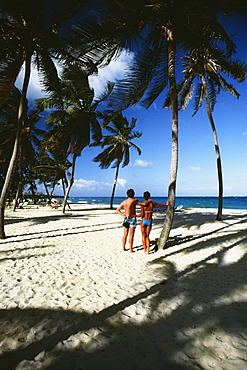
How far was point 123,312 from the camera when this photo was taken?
2605 millimetres

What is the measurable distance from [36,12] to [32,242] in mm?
8084

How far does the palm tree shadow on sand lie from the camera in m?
1.81

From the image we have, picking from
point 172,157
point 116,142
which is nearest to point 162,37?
point 172,157

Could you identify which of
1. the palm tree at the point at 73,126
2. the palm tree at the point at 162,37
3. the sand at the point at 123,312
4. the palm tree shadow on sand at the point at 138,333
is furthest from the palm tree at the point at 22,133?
the palm tree shadow on sand at the point at 138,333

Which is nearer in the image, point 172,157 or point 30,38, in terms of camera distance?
point 172,157

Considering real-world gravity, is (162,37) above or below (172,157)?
above

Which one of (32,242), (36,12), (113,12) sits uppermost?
(36,12)

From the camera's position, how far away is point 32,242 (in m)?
6.56

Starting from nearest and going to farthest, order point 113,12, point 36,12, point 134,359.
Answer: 1. point 134,359
2. point 113,12
3. point 36,12

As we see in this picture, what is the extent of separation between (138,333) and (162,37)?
8102 mm

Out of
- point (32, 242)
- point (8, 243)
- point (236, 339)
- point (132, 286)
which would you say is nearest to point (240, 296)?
point (236, 339)

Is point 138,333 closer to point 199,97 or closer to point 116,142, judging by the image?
point 199,97

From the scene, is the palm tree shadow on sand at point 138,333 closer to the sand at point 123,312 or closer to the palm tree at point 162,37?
the sand at point 123,312

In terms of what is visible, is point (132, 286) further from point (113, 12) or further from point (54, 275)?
point (113, 12)
